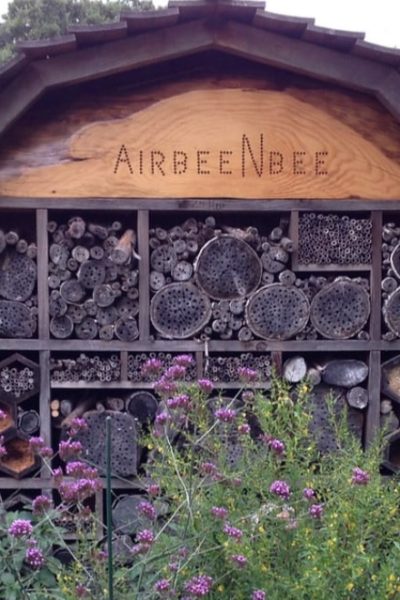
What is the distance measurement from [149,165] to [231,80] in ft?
2.04

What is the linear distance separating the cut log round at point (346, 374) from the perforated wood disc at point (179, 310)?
0.73 metres

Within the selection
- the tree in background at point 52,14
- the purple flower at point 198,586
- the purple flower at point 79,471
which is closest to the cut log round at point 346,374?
the purple flower at point 79,471

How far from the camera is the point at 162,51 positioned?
12.3ft

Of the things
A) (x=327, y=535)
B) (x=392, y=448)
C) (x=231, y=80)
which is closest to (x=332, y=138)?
(x=231, y=80)

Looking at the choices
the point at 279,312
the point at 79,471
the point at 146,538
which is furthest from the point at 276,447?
the point at 279,312

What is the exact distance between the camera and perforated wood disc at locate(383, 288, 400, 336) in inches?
160

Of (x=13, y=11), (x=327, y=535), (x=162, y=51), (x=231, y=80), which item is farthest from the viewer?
(x=13, y=11)

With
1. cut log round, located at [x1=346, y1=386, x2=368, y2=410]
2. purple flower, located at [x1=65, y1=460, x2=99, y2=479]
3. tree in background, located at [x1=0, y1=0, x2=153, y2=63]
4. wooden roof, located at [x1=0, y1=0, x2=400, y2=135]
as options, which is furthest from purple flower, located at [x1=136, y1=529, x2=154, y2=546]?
tree in background, located at [x1=0, y1=0, x2=153, y2=63]

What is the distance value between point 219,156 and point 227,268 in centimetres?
59

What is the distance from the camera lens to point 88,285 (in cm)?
405

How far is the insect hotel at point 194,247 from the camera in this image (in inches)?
156

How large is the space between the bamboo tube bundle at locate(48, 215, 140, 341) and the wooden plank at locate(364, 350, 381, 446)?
127cm

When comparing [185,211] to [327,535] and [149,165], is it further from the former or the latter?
[327,535]

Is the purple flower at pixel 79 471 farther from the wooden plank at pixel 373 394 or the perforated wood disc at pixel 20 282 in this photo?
the wooden plank at pixel 373 394
